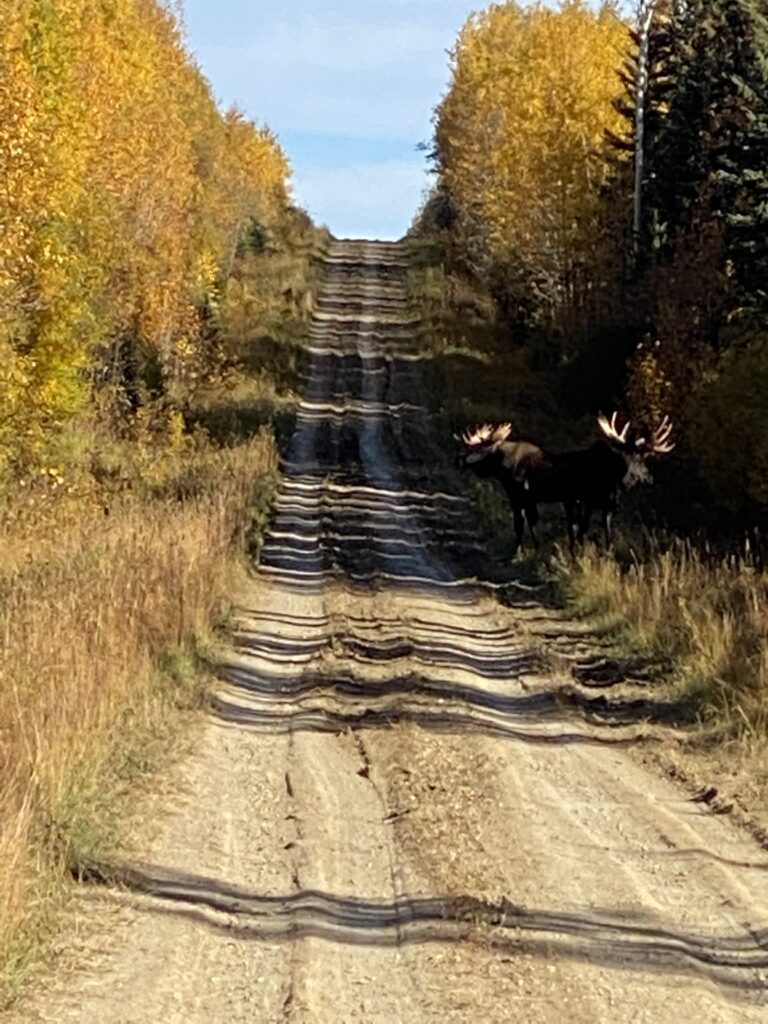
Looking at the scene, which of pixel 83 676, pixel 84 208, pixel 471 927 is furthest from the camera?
pixel 84 208

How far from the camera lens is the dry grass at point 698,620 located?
12.6m

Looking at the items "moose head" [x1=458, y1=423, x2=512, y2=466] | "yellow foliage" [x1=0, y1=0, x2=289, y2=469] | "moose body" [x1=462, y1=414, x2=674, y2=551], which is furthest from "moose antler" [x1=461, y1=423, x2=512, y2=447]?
"yellow foliage" [x1=0, y1=0, x2=289, y2=469]

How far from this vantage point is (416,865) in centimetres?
873

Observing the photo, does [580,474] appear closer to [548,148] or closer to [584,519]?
[584,519]

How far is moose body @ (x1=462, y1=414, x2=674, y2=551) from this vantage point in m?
22.2

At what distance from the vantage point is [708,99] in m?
34.8

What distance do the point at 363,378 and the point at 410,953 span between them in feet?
133

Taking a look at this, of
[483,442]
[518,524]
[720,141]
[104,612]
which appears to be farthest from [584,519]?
[720,141]

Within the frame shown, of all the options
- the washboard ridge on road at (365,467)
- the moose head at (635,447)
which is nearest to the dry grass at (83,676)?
the washboard ridge on road at (365,467)

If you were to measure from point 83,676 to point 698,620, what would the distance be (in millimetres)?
6894

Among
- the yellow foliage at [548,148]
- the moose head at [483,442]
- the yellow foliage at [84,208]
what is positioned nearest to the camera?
the yellow foliage at [84,208]

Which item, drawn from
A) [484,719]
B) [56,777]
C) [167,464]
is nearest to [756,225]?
[167,464]

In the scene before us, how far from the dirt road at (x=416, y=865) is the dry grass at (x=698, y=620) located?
747 mm

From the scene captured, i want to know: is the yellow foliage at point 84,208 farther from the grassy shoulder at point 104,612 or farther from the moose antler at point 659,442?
the moose antler at point 659,442
